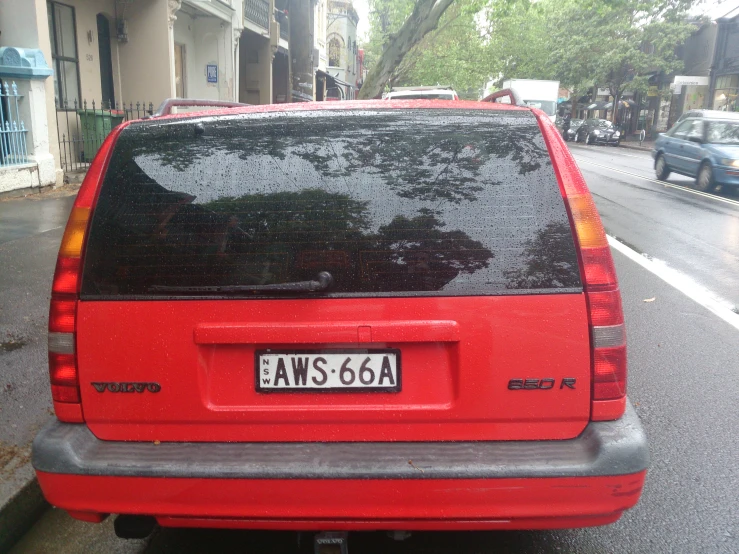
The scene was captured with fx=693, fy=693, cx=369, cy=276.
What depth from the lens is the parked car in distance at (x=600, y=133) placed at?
4003 cm

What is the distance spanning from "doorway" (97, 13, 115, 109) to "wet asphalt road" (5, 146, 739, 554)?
8649mm

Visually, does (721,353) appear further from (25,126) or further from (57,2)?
(57,2)

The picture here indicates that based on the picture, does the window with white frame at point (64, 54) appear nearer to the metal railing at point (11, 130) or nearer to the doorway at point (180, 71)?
the metal railing at point (11, 130)

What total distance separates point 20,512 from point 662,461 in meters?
3.16

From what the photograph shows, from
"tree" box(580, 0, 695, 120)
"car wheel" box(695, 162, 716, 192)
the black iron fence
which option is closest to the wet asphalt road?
the black iron fence

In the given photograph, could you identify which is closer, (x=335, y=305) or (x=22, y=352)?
(x=335, y=305)

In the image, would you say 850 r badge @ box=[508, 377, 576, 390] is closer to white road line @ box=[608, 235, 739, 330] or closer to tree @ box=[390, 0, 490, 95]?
white road line @ box=[608, 235, 739, 330]

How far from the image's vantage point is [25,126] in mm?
10930

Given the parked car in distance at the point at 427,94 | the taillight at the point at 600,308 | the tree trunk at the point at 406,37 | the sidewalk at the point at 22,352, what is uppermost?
the tree trunk at the point at 406,37

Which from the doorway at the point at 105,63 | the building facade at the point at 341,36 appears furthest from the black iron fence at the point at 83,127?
the building facade at the point at 341,36

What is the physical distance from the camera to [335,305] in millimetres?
2248

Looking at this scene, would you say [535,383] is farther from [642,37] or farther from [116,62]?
[642,37]

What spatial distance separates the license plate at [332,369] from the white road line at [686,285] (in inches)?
196

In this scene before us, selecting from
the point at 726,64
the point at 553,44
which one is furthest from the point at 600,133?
the point at 553,44
